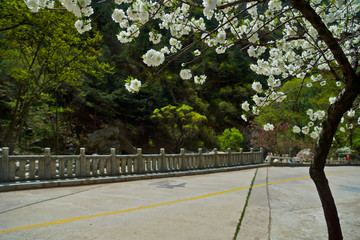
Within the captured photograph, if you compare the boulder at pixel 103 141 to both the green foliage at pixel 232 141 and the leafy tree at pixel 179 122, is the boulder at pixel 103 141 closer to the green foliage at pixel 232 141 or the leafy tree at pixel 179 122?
the leafy tree at pixel 179 122

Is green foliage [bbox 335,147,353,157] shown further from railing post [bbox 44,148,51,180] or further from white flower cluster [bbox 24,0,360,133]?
railing post [bbox 44,148,51,180]

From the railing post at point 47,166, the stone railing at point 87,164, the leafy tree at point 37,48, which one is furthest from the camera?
the leafy tree at point 37,48

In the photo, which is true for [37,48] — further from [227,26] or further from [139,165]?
[227,26]

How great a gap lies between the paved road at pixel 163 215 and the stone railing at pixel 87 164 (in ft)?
3.36

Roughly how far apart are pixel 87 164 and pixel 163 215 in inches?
208

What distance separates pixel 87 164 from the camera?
9273 mm

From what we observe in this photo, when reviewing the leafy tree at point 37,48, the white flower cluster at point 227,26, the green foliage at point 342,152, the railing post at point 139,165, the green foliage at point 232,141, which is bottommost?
the green foliage at point 342,152

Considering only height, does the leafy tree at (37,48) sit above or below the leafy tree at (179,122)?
above

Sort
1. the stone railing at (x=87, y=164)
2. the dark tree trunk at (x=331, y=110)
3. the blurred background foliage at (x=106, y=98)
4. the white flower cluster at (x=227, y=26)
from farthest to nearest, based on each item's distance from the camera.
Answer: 1. the blurred background foliage at (x=106, y=98)
2. the stone railing at (x=87, y=164)
3. the white flower cluster at (x=227, y=26)
4. the dark tree trunk at (x=331, y=110)

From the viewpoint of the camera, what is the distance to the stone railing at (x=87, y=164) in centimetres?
782

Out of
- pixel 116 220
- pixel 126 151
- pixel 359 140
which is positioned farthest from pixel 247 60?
pixel 116 220

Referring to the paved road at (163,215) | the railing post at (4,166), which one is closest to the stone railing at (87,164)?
the railing post at (4,166)

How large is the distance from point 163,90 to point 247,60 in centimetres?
1776

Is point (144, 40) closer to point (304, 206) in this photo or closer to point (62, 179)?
point (62, 179)
